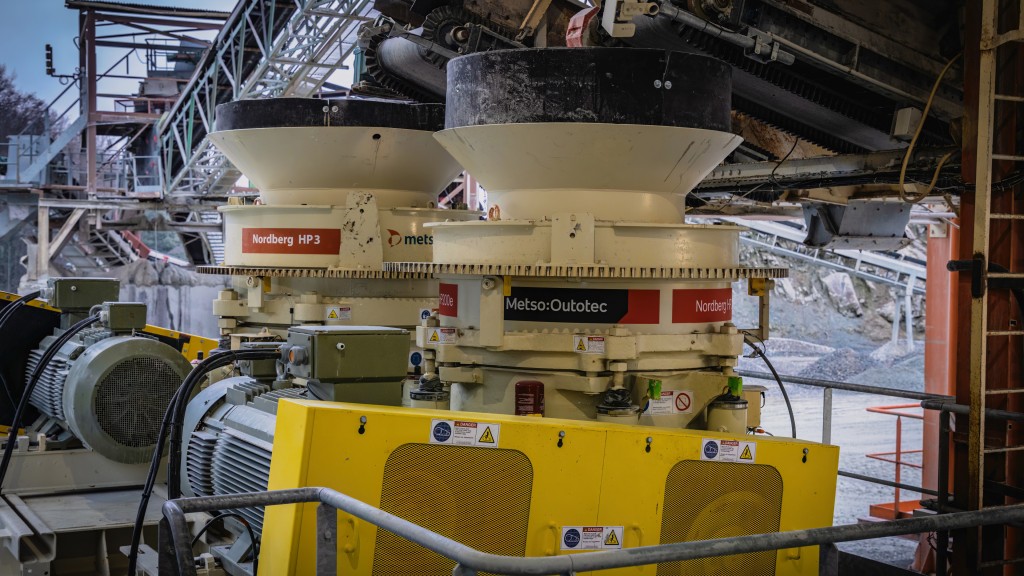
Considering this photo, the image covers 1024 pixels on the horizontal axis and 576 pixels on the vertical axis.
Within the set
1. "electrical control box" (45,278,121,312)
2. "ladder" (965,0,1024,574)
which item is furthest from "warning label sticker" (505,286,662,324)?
"electrical control box" (45,278,121,312)

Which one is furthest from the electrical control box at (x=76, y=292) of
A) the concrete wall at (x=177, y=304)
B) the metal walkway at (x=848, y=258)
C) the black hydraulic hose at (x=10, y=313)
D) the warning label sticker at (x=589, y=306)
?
the concrete wall at (x=177, y=304)

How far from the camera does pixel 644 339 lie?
5.51 metres

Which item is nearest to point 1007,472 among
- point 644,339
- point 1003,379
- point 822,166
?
point 1003,379

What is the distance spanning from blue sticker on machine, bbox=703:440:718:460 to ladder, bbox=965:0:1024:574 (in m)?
2.04

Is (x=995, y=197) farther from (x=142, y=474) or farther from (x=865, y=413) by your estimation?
(x=865, y=413)

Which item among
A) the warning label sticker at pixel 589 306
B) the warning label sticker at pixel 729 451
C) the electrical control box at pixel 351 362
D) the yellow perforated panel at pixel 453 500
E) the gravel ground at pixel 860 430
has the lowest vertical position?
the gravel ground at pixel 860 430

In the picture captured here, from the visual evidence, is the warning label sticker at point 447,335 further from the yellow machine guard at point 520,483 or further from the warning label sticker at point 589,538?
the warning label sticker at point 589,538

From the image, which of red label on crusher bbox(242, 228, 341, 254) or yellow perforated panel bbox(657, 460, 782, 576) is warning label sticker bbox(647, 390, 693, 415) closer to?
yellow perforated panel bbox(657, 460, 782, 576)

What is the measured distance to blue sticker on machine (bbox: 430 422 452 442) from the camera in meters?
4.37

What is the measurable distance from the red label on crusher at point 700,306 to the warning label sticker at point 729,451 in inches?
40.7

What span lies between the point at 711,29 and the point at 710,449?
3.17 m

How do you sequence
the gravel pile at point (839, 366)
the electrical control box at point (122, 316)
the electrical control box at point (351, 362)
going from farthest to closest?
the gravel pile at point (839, 366) < the electrical control box at point (122, 316) < the electrical control box at point (351, 362)

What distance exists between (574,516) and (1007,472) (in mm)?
3059

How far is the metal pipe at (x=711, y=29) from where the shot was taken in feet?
21.8
